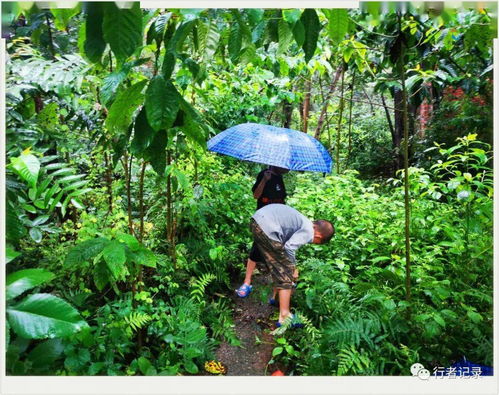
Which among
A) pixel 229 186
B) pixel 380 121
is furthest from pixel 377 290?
pixel 380 121

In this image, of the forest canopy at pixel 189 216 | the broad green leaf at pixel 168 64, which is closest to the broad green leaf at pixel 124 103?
the forest canopy at pixel 189 216

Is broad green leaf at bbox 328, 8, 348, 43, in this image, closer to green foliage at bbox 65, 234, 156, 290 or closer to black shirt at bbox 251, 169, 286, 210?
green foliage at bbox 65, 234, 156, 290

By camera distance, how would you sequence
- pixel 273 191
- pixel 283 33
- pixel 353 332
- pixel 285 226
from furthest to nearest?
pixel 273 191 < pixel 285 226 < pixel 353 332 < pixel 283 33

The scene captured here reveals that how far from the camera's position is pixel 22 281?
1.14m

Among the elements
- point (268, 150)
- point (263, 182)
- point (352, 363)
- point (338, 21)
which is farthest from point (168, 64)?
point (263, 182)

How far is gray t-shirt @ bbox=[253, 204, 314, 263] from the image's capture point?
99.3 inches

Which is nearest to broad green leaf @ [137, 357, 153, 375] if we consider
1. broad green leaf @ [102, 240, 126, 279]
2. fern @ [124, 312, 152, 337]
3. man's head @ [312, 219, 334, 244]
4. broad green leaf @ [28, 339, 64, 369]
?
fern @ [124, 312, 152, 337]

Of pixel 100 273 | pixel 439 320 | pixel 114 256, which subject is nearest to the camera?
pixel 114 256

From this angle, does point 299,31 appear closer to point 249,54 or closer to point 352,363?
point 249,54

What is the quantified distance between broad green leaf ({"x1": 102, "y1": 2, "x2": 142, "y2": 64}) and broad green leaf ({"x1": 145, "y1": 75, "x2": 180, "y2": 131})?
146 millimetres

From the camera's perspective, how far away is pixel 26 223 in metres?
1.72

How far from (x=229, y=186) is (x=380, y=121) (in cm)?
623

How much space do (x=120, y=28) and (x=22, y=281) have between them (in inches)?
33.1

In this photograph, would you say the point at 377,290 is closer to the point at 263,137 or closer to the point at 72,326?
the point at 263,137
